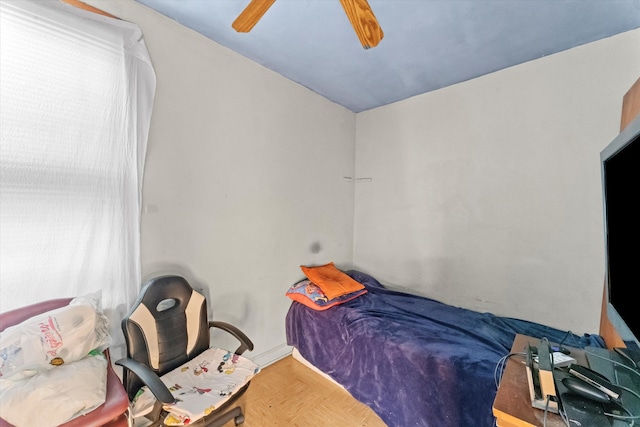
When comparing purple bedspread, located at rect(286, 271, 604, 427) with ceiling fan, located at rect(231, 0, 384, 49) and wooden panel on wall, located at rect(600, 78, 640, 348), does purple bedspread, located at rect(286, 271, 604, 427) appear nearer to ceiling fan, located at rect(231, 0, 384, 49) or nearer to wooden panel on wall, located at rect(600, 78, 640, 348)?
wooden panel on wall, located at rect(600, 78, 640, 348)

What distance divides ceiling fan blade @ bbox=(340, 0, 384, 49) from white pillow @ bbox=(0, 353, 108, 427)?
6.32 feet

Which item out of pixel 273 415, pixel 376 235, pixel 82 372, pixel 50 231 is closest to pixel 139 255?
pixel 50 231

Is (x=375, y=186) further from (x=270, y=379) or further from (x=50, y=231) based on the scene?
(x=50, y=231)

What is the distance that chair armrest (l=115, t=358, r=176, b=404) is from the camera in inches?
44.4

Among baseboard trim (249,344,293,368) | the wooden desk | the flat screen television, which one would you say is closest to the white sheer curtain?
baseboard trim (249,344,293,368)

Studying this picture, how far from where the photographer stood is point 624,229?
0.97 meters

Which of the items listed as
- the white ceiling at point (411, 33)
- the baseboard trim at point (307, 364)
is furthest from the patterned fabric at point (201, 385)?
the white ceiling at point (411, 33)

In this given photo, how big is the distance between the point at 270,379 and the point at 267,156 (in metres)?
1.91

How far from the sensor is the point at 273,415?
5.90 ft

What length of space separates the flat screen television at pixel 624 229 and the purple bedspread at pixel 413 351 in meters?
0.52

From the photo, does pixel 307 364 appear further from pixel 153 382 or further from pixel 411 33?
pixel 411 33

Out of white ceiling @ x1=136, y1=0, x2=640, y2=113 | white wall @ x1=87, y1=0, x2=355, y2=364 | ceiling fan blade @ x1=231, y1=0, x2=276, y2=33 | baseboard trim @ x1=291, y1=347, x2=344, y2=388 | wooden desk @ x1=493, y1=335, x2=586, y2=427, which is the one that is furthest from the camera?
baseboard trim @ x1=291, y1=347, x2=344, y2=388

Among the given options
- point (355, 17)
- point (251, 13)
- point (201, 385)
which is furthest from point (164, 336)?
point (355, 17)

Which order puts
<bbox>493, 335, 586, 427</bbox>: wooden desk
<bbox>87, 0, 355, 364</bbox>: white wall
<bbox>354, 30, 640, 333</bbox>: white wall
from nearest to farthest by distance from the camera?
<bbox>493, 335, 586, 427</bbox>: wooden desk
<bbox>87, 0, 355, 364</bbox>: white wall
<bbox>354, 30, 640, 333</bbox>: white wall
